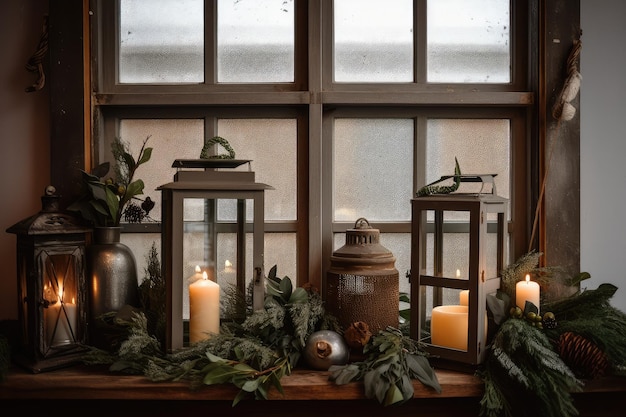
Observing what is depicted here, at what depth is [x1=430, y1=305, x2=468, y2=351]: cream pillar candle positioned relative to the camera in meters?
1.58

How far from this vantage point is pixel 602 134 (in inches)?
75.4

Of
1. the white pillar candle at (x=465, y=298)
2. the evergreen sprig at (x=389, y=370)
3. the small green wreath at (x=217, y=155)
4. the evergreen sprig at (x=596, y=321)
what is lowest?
the evergreen sprig at (x=389, y=370)

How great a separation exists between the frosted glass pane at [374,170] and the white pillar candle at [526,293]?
48cm

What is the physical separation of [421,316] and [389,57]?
93cm

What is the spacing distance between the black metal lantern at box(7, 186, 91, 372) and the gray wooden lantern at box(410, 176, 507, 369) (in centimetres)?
101

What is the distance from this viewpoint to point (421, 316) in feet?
5.45

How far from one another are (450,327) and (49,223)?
1207 mm

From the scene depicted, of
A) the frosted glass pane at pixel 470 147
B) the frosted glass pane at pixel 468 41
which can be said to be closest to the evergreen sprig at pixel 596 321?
the frosted glass pane at pixel 470 147

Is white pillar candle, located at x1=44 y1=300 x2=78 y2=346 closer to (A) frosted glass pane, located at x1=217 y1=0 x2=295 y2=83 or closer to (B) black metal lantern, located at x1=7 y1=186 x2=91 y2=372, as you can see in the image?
(B) black metal lantern, located at x1=7 y1=186 x2=91 y2=372

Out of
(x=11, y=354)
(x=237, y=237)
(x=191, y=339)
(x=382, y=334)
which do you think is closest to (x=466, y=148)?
(x=382, y=334)

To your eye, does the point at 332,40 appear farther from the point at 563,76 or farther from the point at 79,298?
the point at 79,298

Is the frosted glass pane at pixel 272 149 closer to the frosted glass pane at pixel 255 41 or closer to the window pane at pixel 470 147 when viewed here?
the frosted glass pane at pixel 255 41

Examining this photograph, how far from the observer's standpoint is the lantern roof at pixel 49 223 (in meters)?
1.56

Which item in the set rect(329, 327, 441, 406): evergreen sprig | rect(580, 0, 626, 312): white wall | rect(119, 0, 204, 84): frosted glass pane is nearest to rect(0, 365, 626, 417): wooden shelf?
rect(329, 327, 441, 406): evergreen sprig
